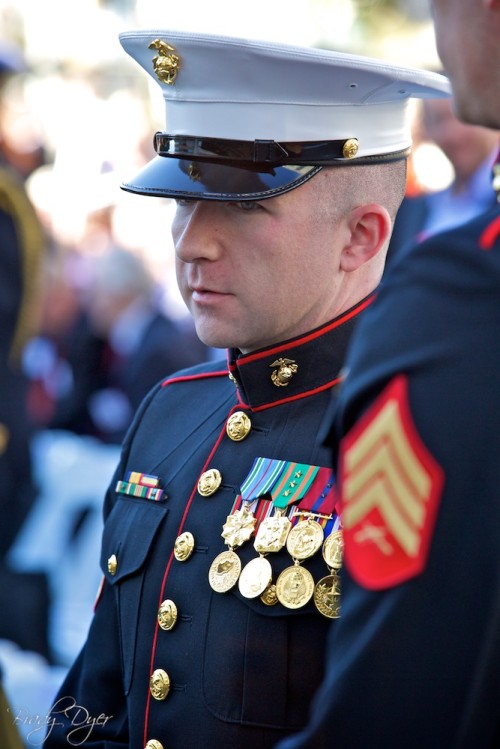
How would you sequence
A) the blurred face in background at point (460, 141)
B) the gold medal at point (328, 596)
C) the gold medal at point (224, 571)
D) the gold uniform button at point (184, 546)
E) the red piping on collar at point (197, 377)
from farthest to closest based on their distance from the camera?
the blurred face in background at point (460, 141) → the red piping on collar at point (197, 377) → the gold uniform button at point (184, 546) → the gold medal at point (224, 571) → the gold medal at point (328, 596)

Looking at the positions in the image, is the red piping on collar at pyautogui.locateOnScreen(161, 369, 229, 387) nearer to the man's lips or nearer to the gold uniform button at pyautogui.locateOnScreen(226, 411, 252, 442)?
the gold uniform button at pyautogui.locateOnScreen(226, 411, 252, 442)

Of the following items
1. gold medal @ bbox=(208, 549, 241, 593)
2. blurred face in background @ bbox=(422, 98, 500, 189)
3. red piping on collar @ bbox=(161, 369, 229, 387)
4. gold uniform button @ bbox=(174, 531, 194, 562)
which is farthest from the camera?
blurred face in background @ bbox=(422, 98, 500, 189)

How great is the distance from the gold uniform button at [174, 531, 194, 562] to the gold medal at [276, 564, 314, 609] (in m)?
0.23

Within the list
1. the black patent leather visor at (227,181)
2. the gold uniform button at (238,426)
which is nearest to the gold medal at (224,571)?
the gold uniform button at (238,426)

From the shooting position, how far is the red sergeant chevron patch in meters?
1.22

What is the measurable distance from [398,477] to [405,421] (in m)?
0.06

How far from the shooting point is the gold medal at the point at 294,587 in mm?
1948

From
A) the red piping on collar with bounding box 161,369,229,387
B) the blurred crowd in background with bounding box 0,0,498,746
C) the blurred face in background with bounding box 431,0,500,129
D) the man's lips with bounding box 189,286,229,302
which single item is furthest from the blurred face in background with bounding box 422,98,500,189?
the blurred face in background with bounding box 431,0,500,129

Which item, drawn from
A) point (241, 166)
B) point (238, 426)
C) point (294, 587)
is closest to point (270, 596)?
point (294, 587)

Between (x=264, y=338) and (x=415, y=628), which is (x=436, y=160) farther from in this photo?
(x=415, y=628)

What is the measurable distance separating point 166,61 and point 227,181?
0.30 meters

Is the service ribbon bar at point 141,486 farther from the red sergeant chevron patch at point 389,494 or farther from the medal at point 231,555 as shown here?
the red sergeant chevron patch at point 389,494

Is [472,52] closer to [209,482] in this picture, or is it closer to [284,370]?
[284,370]

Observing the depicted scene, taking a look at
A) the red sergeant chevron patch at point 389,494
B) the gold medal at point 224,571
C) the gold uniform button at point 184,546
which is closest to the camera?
the red sergeant chevron patch at point 389,494
